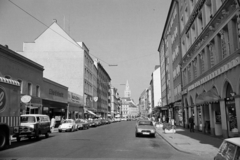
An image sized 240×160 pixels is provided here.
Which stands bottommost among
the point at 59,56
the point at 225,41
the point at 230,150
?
the point at 230,150

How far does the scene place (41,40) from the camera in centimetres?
5275

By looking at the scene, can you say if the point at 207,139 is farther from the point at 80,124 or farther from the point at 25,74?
the point at 25,74

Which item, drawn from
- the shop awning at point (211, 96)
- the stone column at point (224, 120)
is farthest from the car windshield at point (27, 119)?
the stone column at point (224, 120)

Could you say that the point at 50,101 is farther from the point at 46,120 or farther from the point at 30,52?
the point at 30,52

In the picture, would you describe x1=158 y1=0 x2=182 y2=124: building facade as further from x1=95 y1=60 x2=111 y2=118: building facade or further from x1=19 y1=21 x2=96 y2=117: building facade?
x1=95 y1=60 x2=111 y2=118: building facade

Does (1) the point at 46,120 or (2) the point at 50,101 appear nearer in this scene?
(1) the point at 46,120

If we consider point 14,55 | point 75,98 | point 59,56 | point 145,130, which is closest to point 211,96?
point 145,130

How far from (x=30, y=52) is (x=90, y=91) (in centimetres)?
1870

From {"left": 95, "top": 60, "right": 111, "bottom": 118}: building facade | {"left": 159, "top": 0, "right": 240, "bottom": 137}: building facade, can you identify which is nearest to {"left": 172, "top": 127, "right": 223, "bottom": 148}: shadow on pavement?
{"left": 159, "top": 0, "right": 240, "bottom": 137}: building facade

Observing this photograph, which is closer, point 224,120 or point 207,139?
point 224,120

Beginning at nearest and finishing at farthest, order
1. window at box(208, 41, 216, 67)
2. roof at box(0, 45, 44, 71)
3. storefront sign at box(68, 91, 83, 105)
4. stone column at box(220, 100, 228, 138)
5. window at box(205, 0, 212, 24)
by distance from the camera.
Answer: stone column at box(220, 100, 228, 138) → window at box(208, 41, 216, 67) → window at box(205, 0, 212, 24) → roof at box(0, 45, 44, 71) → storefront sign at box(68, 91, 83, 105)

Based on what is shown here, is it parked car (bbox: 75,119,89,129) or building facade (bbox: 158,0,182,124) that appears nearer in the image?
parked car (bbox: 75,119,89,129)

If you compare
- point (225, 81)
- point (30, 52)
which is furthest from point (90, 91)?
point (225, 81)

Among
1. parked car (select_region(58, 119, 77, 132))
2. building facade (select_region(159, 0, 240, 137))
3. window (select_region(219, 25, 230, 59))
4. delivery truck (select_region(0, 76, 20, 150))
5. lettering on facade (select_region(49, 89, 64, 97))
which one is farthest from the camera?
lettering on facade (select_region(49, 89, 64, 97))
